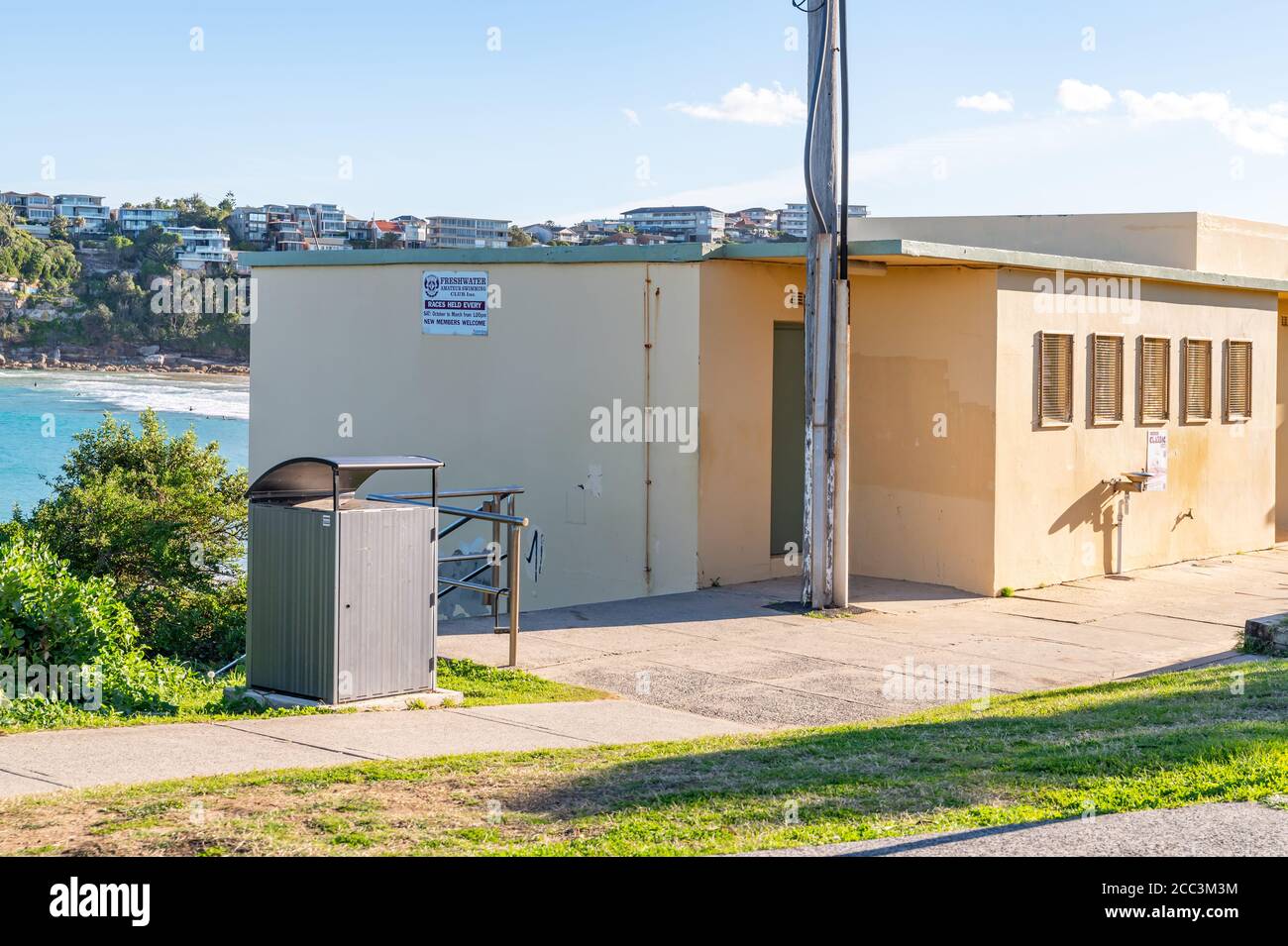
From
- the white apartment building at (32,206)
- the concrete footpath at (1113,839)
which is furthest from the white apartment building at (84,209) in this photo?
the concrete footpath at (1113,839)

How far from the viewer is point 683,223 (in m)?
23.2

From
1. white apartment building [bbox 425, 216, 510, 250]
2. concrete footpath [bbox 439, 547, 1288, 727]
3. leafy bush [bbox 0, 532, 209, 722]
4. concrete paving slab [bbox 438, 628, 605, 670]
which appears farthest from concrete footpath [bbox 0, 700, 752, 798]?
white apartment building [bbox 425, 216, 510, 250]

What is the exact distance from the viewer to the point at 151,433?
21.2 metres

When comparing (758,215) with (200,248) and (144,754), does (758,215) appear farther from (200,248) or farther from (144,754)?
(200,248)

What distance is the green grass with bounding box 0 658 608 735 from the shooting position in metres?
8.77

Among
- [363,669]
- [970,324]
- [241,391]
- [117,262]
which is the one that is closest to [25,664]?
[363,669]

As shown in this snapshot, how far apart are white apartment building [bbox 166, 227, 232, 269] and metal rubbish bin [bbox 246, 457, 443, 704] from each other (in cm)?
8934

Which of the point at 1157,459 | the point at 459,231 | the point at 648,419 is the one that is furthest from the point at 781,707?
the point at 459,231

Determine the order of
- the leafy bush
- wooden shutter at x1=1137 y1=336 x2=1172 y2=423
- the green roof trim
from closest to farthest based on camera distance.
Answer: the leafy bush < the green roof trim < wooden shutter at x1=1137 y1=336 x2=1172 y2=423

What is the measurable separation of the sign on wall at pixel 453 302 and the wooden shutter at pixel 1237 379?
962cm

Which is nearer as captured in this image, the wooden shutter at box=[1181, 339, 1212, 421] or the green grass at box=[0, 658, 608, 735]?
the green grass at box=[0, 658, 608, 735]

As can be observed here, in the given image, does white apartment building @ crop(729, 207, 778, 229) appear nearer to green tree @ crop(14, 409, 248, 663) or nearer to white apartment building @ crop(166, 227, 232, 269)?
green tree @ crop(14, 409, 248, 663)

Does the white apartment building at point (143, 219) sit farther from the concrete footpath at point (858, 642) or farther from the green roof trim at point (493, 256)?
the concrete footpath at point (858, 642)
